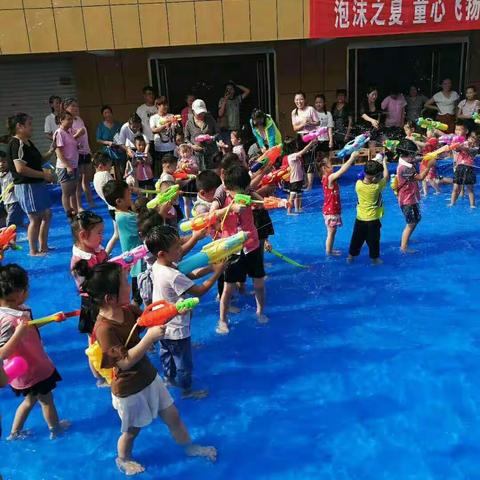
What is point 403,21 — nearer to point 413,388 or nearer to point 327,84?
point 327,84

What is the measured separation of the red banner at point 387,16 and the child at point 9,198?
19.4 ft

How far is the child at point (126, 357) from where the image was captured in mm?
2881

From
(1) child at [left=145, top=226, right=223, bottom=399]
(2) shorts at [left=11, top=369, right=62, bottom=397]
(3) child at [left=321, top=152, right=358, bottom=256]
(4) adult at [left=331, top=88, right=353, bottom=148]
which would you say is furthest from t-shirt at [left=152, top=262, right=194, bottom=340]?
(4) adult at [left=331, top=88, right=353, bottom=148]

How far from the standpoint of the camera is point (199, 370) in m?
4.46

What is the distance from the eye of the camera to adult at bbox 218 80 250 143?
426 inches

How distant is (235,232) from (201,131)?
5.02 meters

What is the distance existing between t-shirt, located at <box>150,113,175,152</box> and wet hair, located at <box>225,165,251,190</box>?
5.16 m

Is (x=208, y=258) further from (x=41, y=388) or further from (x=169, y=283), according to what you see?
(x=41, y=388)

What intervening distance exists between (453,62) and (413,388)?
33.9 feet

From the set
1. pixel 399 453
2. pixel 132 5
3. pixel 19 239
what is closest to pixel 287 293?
pixel 399 453

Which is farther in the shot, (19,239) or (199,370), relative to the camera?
(19,239)

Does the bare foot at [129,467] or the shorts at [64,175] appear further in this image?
the shorts at [64,175]

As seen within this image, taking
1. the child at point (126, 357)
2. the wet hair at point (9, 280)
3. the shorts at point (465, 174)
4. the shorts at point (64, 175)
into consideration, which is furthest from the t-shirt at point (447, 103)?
the wet hair at point (9, 280)

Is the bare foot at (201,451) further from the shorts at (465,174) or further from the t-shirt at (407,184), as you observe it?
the shorts at (465,174)
